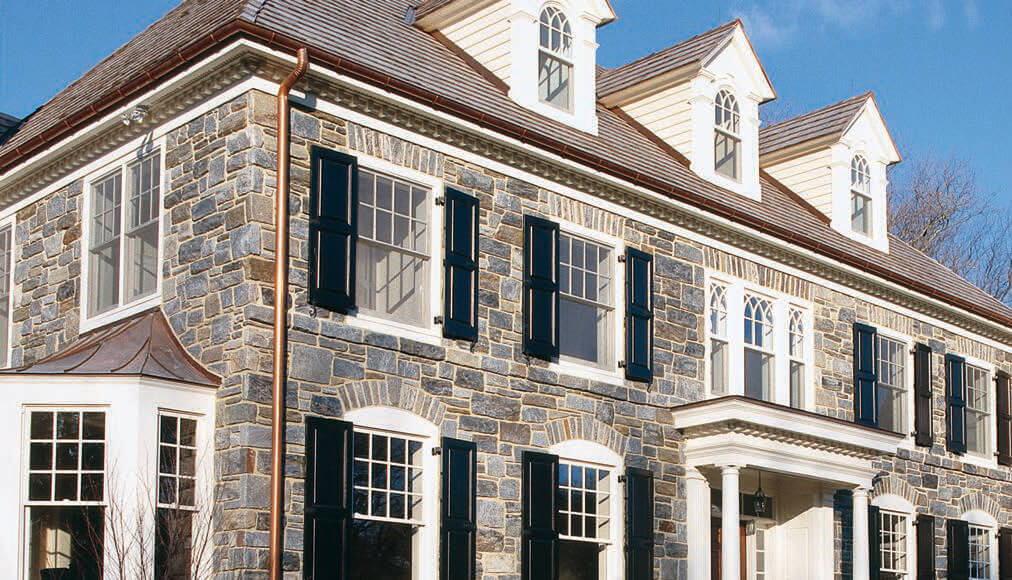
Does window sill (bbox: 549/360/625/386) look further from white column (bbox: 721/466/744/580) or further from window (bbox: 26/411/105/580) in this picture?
window (bbox: 26/411/105/580)

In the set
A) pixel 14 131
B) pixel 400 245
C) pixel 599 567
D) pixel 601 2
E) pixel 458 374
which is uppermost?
pixel 601 2

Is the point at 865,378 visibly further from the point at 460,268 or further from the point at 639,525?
the point at 460,268

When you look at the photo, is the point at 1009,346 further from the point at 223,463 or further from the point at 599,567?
the point at 223,463

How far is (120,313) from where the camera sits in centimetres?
1505

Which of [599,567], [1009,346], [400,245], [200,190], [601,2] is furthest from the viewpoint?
[1009,346]

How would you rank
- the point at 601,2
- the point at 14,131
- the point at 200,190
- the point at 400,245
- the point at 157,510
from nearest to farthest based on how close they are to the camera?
the point at 157,510 → the point at 200,190 → the point at 400,245 → the point at 601,2 → the point at 14,131

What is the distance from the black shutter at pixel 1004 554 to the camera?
75.9ft

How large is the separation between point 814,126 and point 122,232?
11679 mm

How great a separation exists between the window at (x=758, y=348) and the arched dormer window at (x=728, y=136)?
77.4 inches

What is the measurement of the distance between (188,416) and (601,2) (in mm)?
7991

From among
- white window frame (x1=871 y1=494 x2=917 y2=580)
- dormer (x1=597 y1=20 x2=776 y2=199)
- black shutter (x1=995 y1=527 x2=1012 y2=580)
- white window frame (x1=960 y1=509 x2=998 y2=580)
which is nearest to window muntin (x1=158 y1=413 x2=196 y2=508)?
dormer (x1=597 y1=20 x2=776 y2=199)

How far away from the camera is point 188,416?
43.8 ft

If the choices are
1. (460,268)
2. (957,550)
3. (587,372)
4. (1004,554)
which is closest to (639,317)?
(587,372)

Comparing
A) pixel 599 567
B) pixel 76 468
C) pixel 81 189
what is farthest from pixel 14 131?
pixel 599 567
